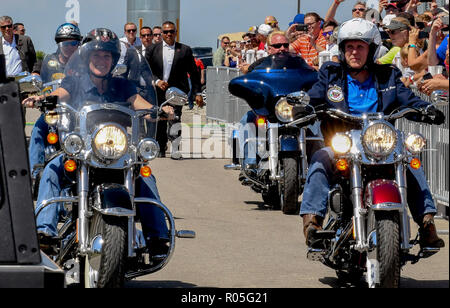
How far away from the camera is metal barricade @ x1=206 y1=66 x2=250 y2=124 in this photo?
18641 millimetres

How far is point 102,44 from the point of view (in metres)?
6.46

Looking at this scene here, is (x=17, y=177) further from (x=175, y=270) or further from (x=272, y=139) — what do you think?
(x=272, y=139)

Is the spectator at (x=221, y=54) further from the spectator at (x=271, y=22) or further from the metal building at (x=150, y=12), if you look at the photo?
the spectator at (x=271, y=22)

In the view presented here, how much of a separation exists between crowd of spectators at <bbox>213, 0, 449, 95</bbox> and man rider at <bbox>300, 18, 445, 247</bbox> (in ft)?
0.76

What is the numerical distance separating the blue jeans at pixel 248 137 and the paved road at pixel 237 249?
0.47 m

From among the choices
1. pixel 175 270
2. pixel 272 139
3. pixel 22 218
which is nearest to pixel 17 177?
pixel 22 218

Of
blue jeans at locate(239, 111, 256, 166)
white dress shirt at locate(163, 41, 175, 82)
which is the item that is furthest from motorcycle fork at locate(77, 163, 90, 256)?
white dress shirt at locate(163, 41, 175, 82)

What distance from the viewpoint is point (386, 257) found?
575cm

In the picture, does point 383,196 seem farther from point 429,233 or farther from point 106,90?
point 106,90

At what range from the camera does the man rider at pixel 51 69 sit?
7.96 m

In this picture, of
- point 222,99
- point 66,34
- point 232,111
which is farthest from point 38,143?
point 222,99

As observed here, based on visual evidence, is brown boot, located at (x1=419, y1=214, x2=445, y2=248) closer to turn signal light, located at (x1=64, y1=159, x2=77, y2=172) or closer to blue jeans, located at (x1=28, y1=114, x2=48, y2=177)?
turn signal light, located at (x1=64, y1=159, x2=77, y2=172)
